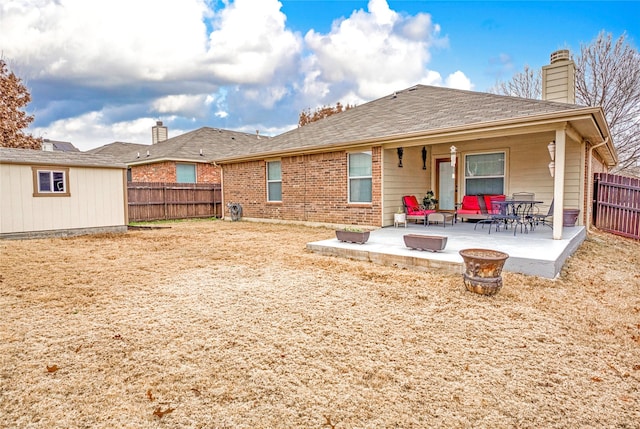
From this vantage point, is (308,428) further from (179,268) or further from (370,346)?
(179,268)

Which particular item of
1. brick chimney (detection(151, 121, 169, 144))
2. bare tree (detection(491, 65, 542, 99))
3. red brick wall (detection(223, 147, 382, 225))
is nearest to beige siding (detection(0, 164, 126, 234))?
red brick wall (detection(223, 147, 382, 225))

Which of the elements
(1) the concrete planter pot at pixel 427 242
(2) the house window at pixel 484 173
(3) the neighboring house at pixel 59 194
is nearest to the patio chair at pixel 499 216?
(2) the house window at pixel 484 173

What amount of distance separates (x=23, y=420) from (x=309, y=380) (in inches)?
65.2

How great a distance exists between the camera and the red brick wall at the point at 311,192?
9859 mm

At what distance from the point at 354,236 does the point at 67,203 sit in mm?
7921

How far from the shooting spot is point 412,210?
963 cm

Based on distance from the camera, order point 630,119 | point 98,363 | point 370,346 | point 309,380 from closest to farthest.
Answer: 1. point 309,380
2. point 98,363
3. point 370,346
4. point 630,119

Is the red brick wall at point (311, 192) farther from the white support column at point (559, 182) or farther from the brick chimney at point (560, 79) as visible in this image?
the brick chimney at point (560, 79)

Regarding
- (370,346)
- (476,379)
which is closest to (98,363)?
(370,346)

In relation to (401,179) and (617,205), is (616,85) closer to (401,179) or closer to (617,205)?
(617,205)

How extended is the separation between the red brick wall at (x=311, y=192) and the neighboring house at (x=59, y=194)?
426 cm

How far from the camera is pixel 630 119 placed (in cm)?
1945

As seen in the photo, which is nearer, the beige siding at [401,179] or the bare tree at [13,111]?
the beige siding at [401,179]

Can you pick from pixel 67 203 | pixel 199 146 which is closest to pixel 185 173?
pixel 199 146
